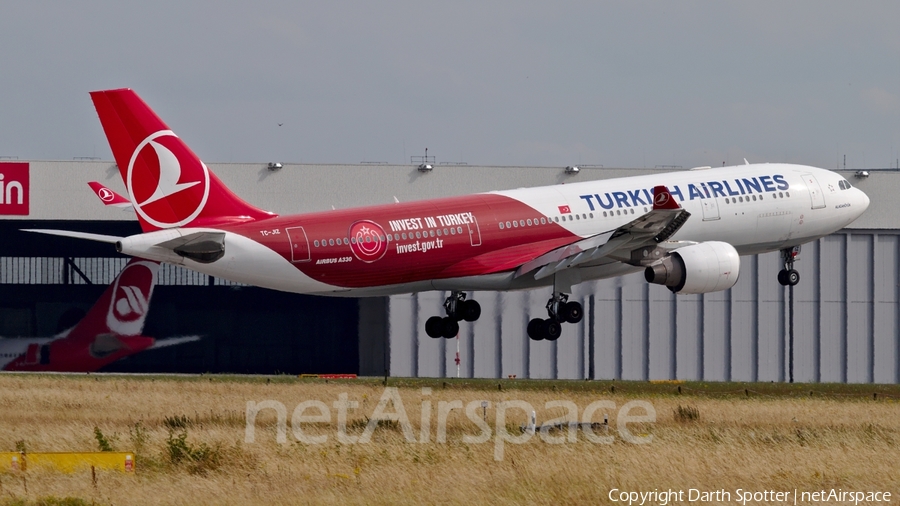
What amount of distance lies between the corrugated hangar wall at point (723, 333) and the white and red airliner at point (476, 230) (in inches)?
878

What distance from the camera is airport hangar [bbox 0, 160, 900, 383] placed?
69.9 m

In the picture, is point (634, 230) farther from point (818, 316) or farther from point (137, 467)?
point (818, 316)

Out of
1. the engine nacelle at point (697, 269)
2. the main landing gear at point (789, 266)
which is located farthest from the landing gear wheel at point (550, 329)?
the main landing gear at point (789, 266)

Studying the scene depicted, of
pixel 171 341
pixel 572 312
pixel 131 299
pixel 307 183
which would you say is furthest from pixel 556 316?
pixel 171 341

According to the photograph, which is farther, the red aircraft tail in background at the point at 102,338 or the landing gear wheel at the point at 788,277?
the red aircraft tail in background at the point at 102,338

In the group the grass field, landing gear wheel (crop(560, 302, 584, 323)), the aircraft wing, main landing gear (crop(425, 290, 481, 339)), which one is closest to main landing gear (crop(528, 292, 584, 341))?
landing gear wheel (crop(560, 302, 584, 323))

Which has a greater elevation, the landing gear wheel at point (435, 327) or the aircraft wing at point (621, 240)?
the aircraft wing at point (621, 240)

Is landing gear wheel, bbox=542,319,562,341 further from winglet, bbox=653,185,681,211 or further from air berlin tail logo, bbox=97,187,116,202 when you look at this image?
air berlin tail logo, bbox=97,187,116,202

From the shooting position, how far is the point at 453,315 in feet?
159

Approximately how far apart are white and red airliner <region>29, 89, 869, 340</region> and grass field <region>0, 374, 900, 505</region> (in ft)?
14.8

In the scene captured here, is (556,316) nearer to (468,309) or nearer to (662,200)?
(468,309)

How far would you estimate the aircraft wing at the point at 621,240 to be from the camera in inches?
1633

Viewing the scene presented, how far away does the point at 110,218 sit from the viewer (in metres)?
67.8

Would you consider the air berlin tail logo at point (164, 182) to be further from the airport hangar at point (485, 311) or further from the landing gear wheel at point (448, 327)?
the airport hangar at point (485, 311)
